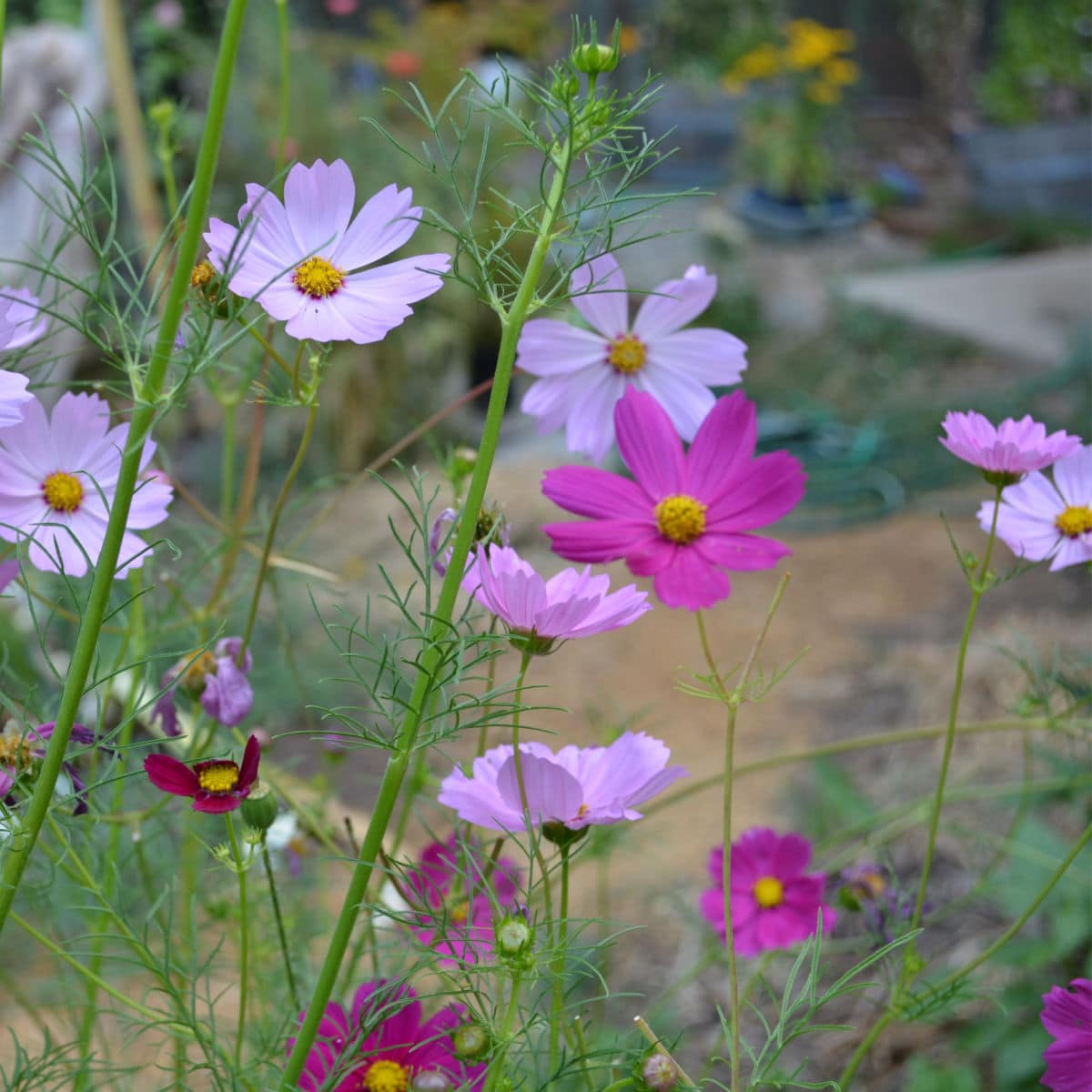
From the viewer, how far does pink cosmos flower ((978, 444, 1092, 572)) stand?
1.42 ft

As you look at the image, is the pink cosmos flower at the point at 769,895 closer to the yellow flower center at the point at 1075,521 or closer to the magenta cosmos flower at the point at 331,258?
the yellow flower center at the point at 1075,521

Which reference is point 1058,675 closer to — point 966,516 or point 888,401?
point 966,516

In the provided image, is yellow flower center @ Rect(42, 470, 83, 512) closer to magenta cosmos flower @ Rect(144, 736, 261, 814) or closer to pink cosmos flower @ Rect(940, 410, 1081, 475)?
magenta cosmos flower @ Rect(144, 736, 261, 814)

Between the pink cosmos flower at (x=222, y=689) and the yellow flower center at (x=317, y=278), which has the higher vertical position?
the yellow flower center at (x=317, y=278)

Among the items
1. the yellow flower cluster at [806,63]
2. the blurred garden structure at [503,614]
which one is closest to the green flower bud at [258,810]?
the blurred garden structure at [503,614]

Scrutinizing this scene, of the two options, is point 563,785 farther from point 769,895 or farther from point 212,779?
point 769,895

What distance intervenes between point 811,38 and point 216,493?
10.8 ft

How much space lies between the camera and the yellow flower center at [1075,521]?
44cm

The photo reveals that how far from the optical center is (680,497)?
16.1 inches

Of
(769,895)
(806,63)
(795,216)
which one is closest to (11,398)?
(769,895)

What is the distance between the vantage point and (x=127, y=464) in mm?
277

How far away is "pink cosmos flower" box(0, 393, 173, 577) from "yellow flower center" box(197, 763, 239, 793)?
7 centimetres

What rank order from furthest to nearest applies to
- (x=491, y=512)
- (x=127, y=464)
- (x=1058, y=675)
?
(x=1058, y=675) < (x=491, y=512) < (x=127, y=464)

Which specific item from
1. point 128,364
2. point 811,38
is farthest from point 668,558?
point 811,38
